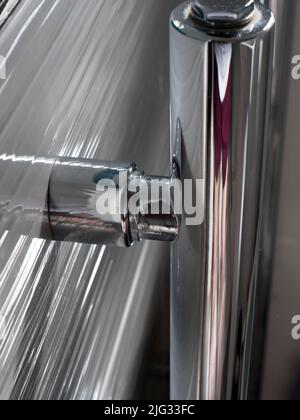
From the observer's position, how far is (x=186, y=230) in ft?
1.03

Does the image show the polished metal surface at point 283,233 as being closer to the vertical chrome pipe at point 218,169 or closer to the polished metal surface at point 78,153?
the polished metal surface at point 78,153

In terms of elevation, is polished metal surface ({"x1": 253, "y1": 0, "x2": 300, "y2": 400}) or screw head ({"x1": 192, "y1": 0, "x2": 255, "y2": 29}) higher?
screw head ({"x1": 192, "y1": 0, "x2": 255, "y2": 29})

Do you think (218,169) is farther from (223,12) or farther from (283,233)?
(283,233)

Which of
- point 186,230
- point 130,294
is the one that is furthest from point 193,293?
point 130,294

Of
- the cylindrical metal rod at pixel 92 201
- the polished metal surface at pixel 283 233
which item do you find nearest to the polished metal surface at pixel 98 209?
the cylindrical metal rod at pixel 92 201

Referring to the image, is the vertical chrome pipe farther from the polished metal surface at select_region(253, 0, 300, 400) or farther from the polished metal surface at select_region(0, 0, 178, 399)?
the polished metal surface at select_region(253, 0, 300, 400)

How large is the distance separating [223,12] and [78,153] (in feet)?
0.41

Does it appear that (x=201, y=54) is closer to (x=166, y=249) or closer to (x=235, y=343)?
(x=235, y=343)

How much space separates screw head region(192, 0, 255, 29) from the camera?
0.27 metres

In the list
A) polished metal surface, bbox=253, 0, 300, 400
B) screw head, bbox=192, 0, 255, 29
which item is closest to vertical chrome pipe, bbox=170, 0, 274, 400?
screw head, bbox=192, 0, 255, 29

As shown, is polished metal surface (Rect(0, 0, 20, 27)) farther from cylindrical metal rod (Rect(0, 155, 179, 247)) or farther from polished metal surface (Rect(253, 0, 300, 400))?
polished metal surface (Rect(253, 0, 300, 400))

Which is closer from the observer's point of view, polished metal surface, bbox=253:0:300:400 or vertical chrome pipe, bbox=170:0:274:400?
vertical chrome pipe, bbox=170:0:274:400

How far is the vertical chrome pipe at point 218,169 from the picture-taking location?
0.88 ft

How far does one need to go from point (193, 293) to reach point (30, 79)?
121mm
